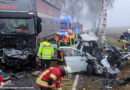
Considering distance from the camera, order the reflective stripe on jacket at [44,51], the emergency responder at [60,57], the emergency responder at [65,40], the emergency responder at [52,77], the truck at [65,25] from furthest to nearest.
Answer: the truck at [65,25] → the emergency responder at [65,40] → the emergency responder at [60,57] → the reflective stripe on jacket at [44,51] → the emergency responder at [52,77]

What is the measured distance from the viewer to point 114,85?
25.2 ft

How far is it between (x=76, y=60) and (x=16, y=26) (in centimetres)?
332

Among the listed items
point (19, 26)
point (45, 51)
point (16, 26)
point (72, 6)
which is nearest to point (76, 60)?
point (45, 51)

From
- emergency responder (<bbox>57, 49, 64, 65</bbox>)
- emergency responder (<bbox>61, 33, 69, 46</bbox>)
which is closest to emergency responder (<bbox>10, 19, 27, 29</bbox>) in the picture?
emergency responder (<bbox>57, 49, 64, 65</bbox>)

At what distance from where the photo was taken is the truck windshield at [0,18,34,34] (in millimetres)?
8898

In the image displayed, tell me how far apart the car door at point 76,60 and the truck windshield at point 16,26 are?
2159 millimetres

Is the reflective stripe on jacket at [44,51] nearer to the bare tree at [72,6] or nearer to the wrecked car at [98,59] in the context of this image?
the wrecked car at [98,59]

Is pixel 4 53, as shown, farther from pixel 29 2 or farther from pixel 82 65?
pixel 82 65

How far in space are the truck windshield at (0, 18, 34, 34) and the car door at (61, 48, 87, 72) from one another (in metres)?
2.16

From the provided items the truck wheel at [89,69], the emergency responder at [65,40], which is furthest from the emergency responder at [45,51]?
the emergency responder at [65,40]

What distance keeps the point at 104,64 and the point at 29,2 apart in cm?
462

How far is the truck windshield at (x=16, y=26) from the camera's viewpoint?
8.90 metres

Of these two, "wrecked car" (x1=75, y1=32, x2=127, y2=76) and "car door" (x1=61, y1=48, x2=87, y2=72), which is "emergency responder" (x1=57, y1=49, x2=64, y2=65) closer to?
"car door" (x1=61, y1=48, x2=87, y2=72)

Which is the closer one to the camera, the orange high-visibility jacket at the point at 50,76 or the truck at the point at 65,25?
the orange high-visibility jacket at the point at 50,76
